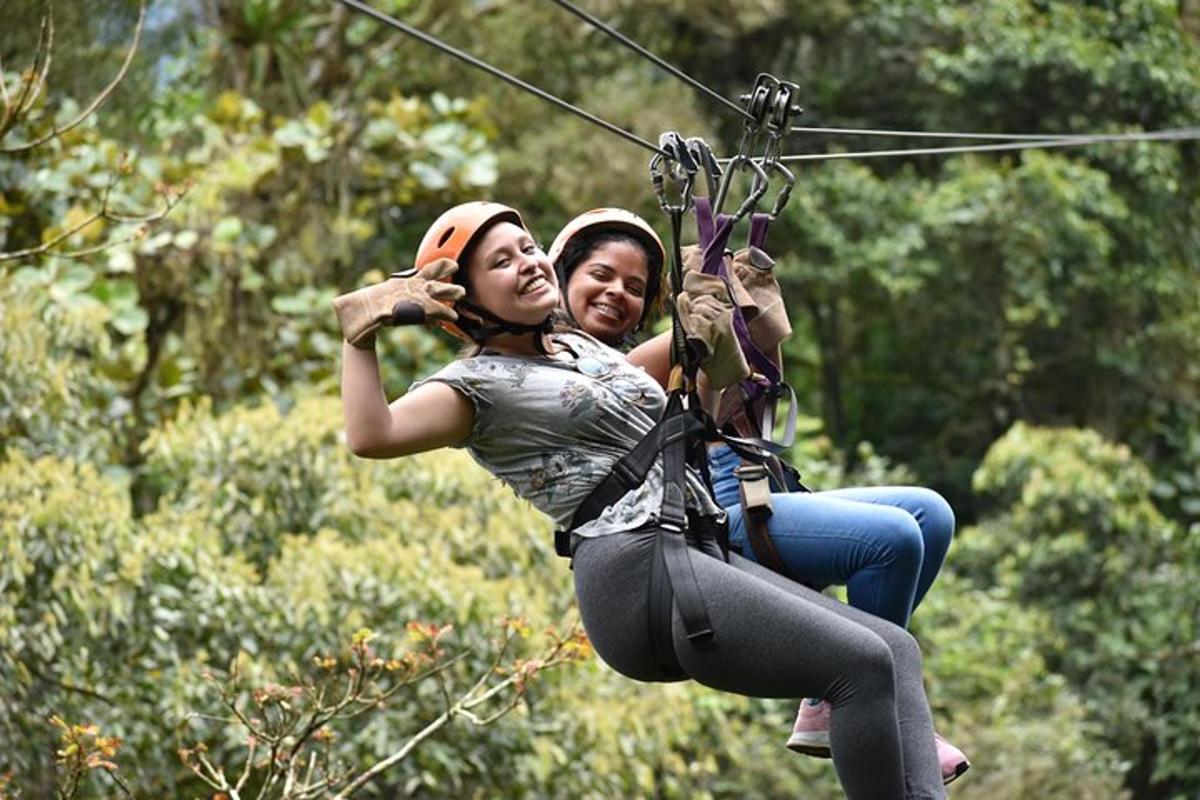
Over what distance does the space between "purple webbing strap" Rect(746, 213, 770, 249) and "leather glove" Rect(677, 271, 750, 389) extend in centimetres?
21

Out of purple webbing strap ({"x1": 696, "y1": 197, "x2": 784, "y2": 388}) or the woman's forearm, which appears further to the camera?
purple webbing strap ({"x1": 696, "y1": 197, "x2": 784, "y2": 388})

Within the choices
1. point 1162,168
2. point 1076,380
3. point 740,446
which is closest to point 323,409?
point 740,446

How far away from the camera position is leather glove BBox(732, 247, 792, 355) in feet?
9.95

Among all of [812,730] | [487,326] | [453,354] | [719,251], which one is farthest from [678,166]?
[453,354]

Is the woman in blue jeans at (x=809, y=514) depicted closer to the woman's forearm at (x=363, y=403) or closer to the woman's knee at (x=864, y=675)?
the woman's knee at (x=864, y=675)

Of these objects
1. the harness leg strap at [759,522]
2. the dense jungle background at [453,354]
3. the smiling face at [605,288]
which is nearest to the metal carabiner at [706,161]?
the smiling face at [605,288]

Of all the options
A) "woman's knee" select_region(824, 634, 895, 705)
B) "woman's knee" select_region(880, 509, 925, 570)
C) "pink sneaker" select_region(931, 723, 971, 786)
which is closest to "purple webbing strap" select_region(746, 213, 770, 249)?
"woman's knee" select_region(880, 509, 925, 570)

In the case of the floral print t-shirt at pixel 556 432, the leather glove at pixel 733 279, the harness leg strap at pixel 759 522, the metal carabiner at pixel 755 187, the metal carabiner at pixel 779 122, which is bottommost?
the harness leg strap at pixel 759 522

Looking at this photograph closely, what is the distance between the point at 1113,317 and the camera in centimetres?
1211

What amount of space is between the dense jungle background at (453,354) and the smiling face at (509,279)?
5.17 ft

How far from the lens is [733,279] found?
293 centimetres

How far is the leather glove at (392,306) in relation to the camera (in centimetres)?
258

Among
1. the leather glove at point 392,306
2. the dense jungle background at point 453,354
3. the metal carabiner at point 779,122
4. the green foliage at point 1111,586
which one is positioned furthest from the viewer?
the green foliage at point 1111,586

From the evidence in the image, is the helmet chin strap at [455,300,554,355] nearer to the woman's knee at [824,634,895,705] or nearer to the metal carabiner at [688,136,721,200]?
the metal carabiner at [688,136,721,200]
